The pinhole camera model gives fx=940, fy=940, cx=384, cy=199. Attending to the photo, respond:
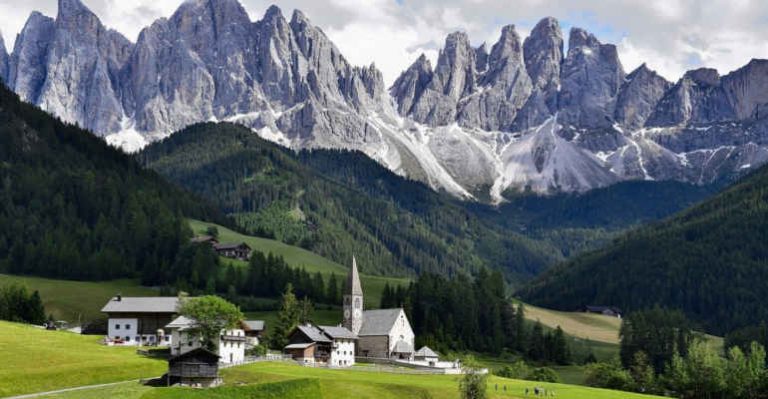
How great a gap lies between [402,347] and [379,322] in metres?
6.69

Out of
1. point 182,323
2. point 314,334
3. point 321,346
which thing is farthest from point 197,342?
point 321,346

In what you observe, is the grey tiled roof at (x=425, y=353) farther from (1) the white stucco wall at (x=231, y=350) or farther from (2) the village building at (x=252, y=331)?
(1) the white stucco wall at (x=231, y=350)

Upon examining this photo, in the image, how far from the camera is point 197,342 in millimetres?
128125

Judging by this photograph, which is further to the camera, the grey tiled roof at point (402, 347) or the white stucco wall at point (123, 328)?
the grey tiled roof at point (402, 347)

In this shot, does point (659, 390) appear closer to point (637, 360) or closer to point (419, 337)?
point (637, 360)

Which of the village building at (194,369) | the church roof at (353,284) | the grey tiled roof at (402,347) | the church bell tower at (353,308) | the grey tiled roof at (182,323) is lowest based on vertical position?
the village building at (194,369)

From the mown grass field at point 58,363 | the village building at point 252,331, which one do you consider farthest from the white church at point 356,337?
the mown grass field at point 58,363

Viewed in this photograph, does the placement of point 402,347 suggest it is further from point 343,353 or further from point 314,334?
point 314,334

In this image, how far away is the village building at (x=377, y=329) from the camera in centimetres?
16225

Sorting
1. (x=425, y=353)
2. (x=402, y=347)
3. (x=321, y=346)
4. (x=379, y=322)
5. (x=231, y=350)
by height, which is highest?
(x=379, y=322)

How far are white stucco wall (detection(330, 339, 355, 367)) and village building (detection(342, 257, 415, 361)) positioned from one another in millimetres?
4673

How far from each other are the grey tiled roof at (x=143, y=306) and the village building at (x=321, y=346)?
20471 millimetres

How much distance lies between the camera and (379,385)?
370 ft

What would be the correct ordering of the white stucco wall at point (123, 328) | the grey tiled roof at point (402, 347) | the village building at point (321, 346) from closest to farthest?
the village building at point (321, 346)
the white stucco wall at point (123, 328)
the grey tiled roof at point (402, 347)
